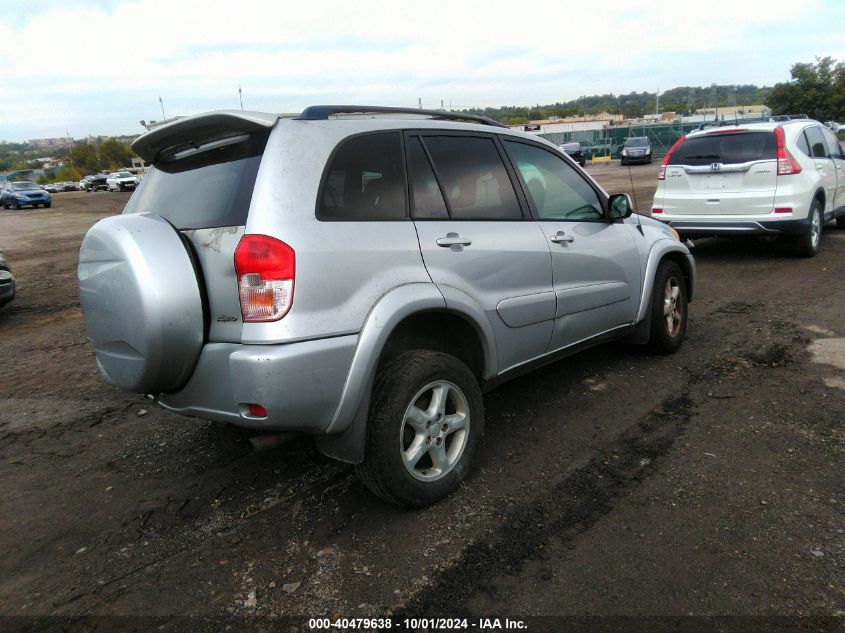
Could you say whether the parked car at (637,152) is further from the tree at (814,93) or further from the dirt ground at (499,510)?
the dirt ground at (499,510)

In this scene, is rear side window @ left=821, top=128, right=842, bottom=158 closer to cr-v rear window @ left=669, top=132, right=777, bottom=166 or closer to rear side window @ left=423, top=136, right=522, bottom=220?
cr-v rear window @ left=669, top=132, right=777, bottom=166

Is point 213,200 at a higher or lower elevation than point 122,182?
higher

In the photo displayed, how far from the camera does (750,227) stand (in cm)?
815

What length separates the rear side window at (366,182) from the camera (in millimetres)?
2801

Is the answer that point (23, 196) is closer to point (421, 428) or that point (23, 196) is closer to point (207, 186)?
point (207, 186)

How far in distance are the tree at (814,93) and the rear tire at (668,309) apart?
52.9 metres

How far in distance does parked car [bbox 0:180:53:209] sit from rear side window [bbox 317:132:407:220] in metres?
34.8

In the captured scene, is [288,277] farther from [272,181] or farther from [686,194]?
[686,194]

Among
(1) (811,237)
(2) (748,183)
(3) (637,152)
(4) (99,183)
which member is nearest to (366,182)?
(2) (748,183)

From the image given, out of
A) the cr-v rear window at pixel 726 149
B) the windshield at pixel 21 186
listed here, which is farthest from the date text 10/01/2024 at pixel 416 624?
the windshield at pixel 21 186

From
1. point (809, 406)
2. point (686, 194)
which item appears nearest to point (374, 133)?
point (809, 406)

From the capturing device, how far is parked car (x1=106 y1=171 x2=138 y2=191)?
46.2 metres

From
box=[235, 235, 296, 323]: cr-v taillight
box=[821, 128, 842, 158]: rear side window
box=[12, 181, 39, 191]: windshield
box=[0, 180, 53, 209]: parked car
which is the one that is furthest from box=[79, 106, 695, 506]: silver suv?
box=[12, 181, 39, 191]: windshield

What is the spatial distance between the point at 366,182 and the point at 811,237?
7.81 meters
